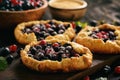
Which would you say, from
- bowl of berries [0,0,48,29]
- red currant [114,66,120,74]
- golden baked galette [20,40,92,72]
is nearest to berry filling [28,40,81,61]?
golden baked galette [20,40,92,72]

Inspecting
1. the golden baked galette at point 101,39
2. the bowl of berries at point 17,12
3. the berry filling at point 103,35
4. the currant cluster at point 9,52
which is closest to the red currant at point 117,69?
the golden baked galette at point 101,39

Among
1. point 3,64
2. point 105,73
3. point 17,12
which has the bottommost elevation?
point 105,73

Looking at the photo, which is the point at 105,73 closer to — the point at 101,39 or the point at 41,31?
the point at 101,39

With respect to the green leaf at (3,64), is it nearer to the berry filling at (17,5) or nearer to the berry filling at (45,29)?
the berry filling at (45,29)

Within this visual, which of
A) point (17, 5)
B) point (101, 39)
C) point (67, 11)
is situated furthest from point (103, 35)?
point (17, 5)

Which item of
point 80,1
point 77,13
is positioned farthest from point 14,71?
point 80,1

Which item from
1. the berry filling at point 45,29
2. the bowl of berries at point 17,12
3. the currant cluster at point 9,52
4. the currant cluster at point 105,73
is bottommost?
the currant cluster at point 105,73

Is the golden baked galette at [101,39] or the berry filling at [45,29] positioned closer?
the golden baked galette at [101,39]
